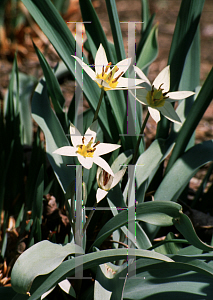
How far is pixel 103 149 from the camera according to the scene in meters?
0.65

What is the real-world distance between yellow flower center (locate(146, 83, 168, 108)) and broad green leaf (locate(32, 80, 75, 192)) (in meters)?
0.34

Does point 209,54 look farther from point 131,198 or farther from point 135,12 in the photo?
point 131,198

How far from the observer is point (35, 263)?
2.14ft

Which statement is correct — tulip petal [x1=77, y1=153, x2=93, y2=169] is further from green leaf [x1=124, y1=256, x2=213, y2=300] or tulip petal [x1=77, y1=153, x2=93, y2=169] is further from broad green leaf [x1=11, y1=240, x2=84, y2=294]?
green leaf [x1=124, y1=256, x2=213, y2=300]

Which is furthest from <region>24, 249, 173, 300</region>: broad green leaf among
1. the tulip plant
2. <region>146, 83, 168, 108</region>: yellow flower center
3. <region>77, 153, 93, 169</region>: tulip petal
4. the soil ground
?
the soil ground

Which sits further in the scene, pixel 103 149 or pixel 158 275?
pixel 158 275

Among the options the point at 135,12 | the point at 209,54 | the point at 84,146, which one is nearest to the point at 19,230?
the point at 84,146

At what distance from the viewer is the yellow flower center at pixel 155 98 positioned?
0.65m

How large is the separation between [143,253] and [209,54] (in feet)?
9.58

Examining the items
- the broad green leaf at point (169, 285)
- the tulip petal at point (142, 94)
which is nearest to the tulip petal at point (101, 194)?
the tulip petal at point (142, 94)

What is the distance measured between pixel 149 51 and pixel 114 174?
71cm

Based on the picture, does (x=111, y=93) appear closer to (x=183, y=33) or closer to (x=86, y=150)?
(x=183, y=33)

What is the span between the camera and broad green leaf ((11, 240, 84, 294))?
2.02 ft

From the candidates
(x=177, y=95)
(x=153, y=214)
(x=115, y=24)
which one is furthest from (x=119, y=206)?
(x=115, y=24)
